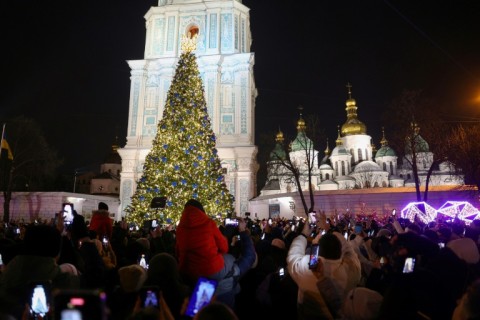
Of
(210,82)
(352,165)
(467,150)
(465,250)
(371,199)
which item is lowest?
(465,250)

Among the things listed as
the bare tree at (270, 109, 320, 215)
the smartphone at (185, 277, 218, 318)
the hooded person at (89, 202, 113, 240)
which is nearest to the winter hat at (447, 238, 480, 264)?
the smartphone at (185, 277, 218, 318)

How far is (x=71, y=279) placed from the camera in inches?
124

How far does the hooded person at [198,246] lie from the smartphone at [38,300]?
143 centimetres

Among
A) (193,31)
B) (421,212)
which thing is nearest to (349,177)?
(193,31)

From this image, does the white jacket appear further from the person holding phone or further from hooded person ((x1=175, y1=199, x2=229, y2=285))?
hooded person ((x1=175, y1=199, x2=229, y2=285))

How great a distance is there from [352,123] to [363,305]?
6225 cm

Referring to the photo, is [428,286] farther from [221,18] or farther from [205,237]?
[221,18]

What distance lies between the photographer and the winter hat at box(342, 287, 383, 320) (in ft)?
9.55

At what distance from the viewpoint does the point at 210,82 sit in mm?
34000

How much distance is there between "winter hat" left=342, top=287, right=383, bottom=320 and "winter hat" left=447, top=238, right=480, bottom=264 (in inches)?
60.8

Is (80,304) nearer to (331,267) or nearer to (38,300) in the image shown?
(38,300)

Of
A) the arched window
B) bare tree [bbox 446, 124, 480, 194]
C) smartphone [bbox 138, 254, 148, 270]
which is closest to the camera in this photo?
smartphone [bbox 138, 254, 148, 270]

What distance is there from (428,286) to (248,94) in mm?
31689

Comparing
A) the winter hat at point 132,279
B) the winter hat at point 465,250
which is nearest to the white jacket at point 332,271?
the winter hat at point 465,250
